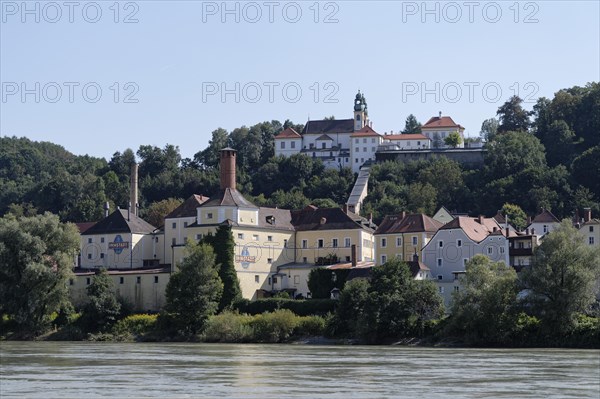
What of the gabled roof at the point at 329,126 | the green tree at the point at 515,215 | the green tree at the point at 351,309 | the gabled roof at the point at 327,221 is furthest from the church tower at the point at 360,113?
the green tree at the point at 351,309

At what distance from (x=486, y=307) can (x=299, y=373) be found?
20.8 metres

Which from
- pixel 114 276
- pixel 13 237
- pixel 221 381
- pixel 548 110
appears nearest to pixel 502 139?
pixel 548 110

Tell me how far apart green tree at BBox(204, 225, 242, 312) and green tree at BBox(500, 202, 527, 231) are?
34.7m

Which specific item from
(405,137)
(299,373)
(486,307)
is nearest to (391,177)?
(405,137)

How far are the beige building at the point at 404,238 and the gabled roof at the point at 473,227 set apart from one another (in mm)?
2806

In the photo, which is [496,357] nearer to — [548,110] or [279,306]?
[279,306]

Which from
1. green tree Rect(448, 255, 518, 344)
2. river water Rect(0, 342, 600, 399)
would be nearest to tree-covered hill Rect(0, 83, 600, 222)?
green tree Rect(448, 255, 518, 344)

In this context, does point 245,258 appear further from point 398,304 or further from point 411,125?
point 411,125

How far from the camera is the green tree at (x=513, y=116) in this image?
496 ft

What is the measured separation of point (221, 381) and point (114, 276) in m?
44.2

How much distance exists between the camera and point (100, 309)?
7825cm

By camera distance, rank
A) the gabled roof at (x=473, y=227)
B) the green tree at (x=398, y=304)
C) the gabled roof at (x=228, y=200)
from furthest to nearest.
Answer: the gabled roof at (x=228, y=200)
the gabled roof at (x=473, y=227)
the green tree at (x=398, y=304)

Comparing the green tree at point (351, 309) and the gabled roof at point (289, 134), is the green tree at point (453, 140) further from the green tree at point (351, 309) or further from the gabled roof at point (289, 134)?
the green tree at point (351, 309)

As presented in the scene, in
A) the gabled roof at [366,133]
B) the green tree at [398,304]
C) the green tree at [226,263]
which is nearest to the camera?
the green tree at [398,304]
